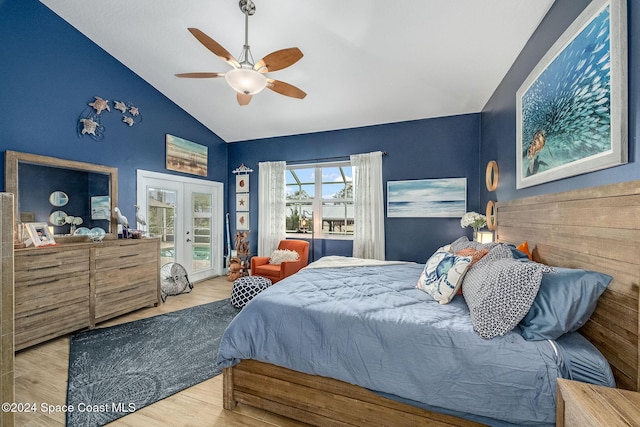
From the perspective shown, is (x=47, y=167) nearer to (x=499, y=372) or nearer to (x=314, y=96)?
(x=314, y=96)

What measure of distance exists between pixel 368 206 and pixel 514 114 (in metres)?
2.30

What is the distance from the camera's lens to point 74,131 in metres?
3.13

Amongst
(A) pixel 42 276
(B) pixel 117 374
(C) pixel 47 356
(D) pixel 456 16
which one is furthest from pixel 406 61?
(C) pixel 47 356

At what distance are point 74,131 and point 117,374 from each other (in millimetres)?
2824

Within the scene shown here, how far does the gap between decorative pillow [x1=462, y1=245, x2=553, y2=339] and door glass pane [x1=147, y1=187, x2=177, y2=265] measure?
4301 millimetres

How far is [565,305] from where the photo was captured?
1188mm

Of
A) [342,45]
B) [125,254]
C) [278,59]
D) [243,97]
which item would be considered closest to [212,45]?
[278,59]

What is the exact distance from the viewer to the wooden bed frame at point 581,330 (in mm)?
1097

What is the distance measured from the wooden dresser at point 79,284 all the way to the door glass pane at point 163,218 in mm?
700

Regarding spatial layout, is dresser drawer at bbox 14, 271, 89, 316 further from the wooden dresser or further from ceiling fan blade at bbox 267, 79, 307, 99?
ceiling fan blade at bbox 267, 79, 307, 99

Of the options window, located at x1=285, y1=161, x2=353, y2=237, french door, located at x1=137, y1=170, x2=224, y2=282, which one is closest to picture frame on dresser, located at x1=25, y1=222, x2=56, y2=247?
french door, located at x1=137, y1=170, x2=224, y2=282

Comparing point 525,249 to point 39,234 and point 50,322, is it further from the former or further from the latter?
point 39,234

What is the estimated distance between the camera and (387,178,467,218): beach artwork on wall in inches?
157

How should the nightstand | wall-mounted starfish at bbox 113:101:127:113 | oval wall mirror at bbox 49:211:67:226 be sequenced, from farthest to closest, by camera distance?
1. wall-mounted starfish at bbox 113:101:127:113
2. oval wall mirror at bbox 49:211:67:226
3. the nightstand
